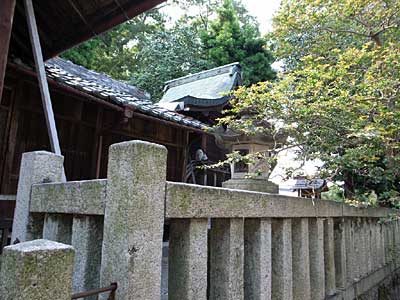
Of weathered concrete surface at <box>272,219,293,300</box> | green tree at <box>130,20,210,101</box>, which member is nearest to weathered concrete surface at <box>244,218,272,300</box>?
weathered concrete surface at <box>272,219,293,300</box>

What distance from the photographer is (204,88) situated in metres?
13.0

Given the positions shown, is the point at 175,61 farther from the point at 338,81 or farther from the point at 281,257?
the point at 281,257

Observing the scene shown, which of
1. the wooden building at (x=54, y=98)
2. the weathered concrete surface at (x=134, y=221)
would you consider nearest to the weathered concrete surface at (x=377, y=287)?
the weathered concrete surface at (x=134, y=221)

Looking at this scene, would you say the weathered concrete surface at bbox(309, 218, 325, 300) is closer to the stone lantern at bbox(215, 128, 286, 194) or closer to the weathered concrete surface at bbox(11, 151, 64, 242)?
the stone lantern at bbox(215, 128, 286, 194)

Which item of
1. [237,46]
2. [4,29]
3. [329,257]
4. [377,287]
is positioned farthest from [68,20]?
[237,46]

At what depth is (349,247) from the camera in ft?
13.2

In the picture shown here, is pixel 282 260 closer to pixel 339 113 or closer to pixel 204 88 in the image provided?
pixel 339 113

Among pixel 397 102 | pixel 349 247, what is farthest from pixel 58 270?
pixel 397 102

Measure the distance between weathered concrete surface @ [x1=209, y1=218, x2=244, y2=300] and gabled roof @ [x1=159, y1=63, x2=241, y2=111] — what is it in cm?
776

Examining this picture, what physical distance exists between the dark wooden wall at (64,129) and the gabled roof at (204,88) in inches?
77.3

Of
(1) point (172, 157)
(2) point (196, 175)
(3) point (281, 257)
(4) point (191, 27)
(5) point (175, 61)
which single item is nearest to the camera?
(3) point (281, 257)

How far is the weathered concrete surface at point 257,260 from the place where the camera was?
218cm

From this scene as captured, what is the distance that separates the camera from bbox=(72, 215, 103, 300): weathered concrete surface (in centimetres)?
164

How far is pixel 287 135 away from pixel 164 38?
18.4 meters
